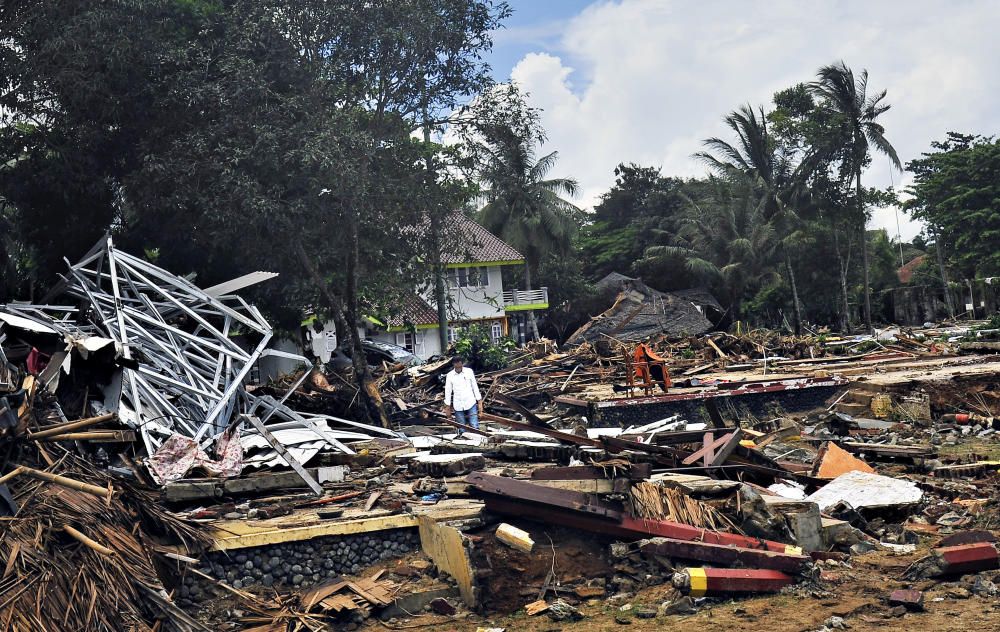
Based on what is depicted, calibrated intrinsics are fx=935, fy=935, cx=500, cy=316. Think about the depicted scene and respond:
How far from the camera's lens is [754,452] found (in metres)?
10.9

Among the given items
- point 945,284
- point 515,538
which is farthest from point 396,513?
point 945,284

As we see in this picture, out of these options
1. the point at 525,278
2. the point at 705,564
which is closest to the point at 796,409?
the point at 705,564

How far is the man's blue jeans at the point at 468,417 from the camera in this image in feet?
48.3

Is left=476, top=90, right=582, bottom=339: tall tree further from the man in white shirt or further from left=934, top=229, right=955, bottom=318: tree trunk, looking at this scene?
the man in white shirt

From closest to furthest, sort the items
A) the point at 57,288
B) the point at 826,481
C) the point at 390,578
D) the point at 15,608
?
the point at 15,608
the point at 390,578
the point at 826,481
the point at 57,288

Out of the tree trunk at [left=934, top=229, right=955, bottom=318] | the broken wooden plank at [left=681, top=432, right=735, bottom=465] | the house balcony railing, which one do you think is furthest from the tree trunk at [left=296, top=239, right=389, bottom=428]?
the tree trunk at [left=934, top=229, right=955, bottom=318]

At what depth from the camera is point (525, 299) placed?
47.0 m

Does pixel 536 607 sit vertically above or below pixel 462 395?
below

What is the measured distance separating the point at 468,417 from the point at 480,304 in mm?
30940

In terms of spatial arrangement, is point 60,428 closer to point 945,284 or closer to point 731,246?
point 731,246

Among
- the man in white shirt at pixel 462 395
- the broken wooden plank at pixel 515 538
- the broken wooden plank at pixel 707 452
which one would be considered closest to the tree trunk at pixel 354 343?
the man in white shirt at pixel 462 395

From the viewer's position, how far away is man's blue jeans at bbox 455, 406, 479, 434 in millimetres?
14732

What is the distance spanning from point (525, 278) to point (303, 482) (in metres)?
38.7

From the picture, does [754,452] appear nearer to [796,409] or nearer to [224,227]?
[796,409]
